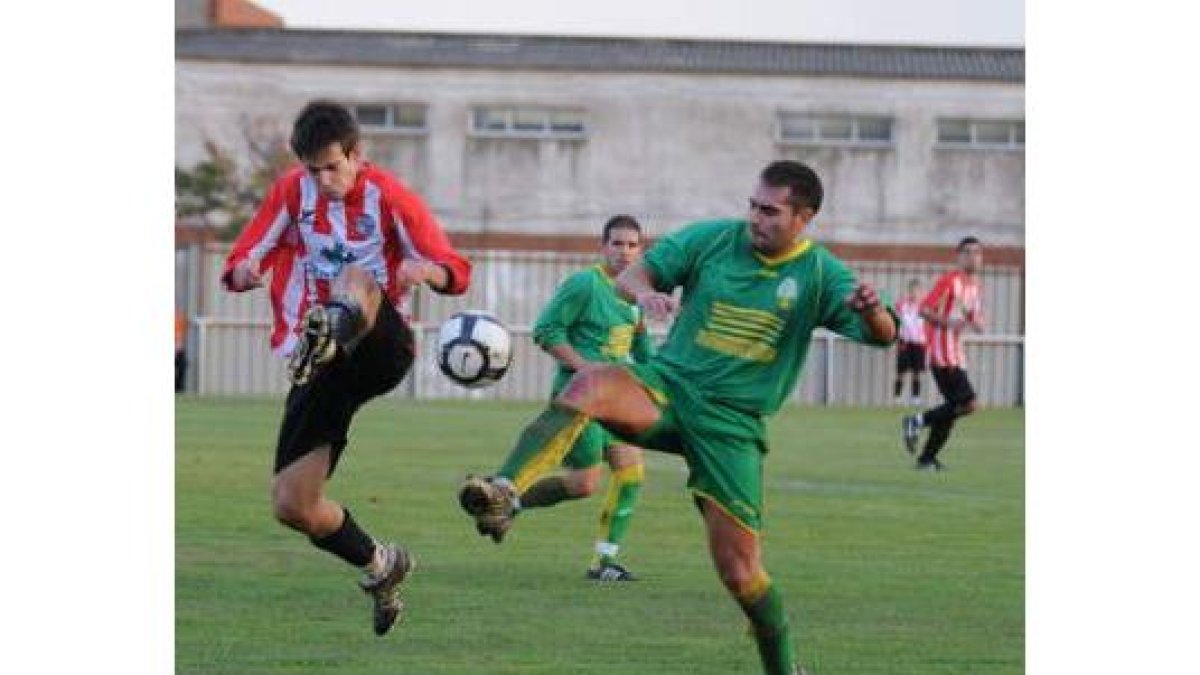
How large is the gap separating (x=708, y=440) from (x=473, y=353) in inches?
69.5

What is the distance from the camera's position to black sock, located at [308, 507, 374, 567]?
412 inches

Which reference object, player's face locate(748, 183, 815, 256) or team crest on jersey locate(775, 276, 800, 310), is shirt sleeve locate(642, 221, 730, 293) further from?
team crest on jersey locate(775, 276, 800, 310)

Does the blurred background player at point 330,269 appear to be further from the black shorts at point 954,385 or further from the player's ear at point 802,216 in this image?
the black shorts at point 954,385

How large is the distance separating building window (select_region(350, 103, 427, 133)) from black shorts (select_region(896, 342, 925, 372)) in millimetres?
7980

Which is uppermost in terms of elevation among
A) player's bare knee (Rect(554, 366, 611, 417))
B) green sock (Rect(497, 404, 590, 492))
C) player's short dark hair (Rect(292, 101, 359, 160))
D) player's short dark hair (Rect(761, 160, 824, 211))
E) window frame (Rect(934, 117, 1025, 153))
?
window frame (Rect(934, 117, 1025, 153))

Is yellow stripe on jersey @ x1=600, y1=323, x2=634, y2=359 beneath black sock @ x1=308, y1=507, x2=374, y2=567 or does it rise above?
above

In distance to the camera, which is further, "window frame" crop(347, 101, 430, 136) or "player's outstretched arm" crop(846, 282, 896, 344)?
"window frame" crop(347, 101, 430, 136)

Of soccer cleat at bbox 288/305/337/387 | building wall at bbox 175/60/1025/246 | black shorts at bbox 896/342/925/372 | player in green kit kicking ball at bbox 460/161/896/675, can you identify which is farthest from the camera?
building wall at bbox 175/60/1025/246

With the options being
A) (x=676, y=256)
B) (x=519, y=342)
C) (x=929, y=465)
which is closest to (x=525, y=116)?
(x=519, y=342)

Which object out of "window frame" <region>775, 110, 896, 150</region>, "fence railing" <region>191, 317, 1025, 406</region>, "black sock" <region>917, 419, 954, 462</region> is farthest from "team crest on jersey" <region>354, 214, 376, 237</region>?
"window frame" <region>775, 110, 896, 150</region>

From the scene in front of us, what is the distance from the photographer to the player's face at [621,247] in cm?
1293

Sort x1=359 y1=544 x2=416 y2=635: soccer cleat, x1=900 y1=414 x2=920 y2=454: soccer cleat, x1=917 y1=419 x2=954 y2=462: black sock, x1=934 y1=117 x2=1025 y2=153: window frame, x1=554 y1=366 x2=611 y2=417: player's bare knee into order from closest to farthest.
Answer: x1=554 y1=366 x2=611 y2=417: player's bare knee → x1=359 y1=544 x2=416 y2=635: soccer cleat → x1=917 y1=419 x2=954 y2=462: black sock → x1=900 y1=414 x2=920 y2=454: soccer cleat → x1=934 y1=117 x2=1025 y2=153: window frame

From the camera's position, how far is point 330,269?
10.2 m

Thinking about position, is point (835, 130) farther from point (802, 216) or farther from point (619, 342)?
point (802, 216)
